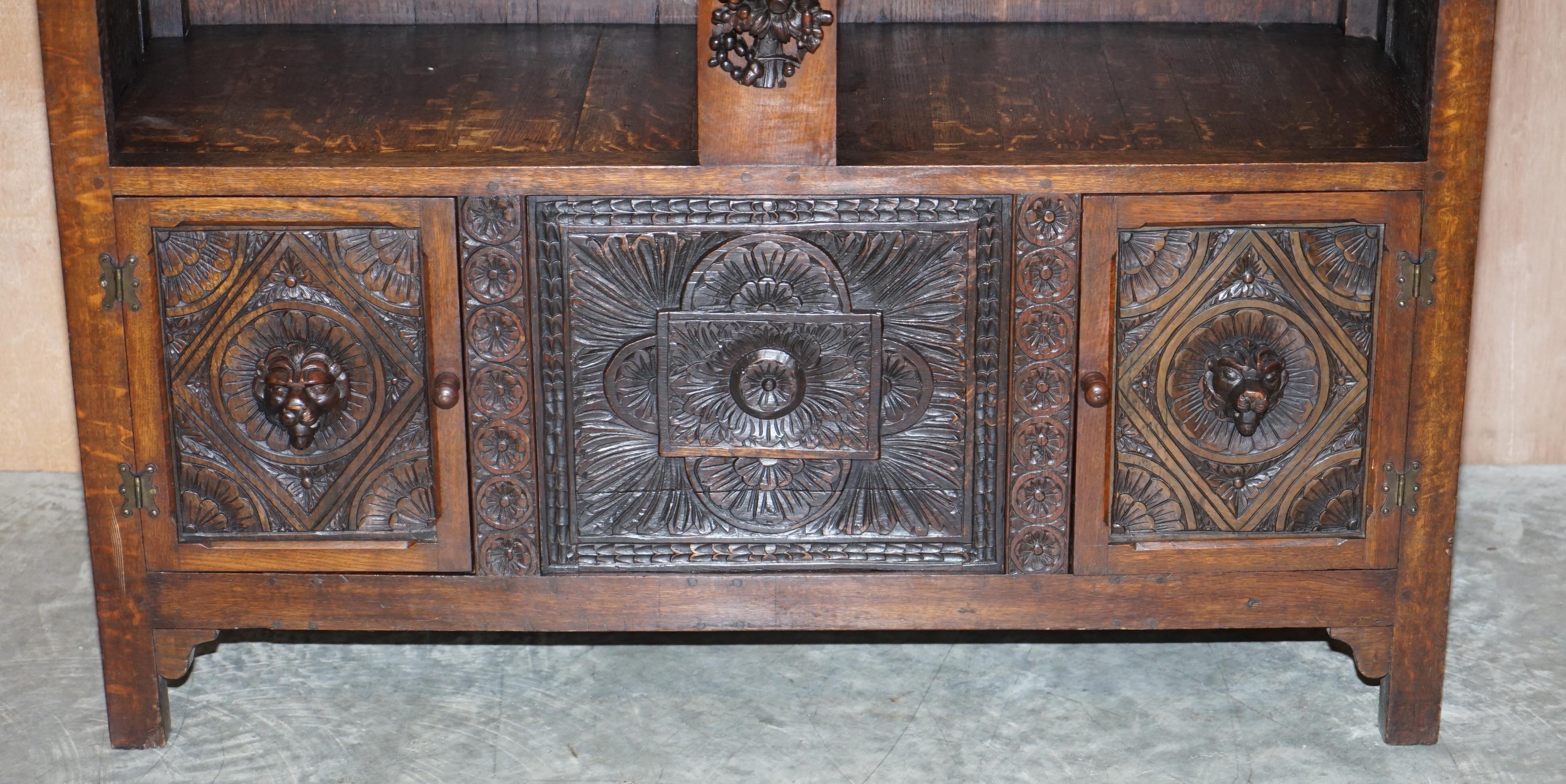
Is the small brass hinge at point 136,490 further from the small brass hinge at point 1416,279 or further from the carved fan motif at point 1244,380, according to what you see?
the small brass hinge at point 1416,279

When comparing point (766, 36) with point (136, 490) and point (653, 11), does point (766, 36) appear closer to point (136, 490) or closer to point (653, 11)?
point (653, 11)

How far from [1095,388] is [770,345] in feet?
1.59

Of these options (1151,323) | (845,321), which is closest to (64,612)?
(845,321)

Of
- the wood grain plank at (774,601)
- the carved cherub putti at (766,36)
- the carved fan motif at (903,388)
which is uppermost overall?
the carved cherub putti at (766,36)

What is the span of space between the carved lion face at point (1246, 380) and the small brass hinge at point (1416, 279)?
0.66 feet

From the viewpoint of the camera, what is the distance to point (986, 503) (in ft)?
9.03

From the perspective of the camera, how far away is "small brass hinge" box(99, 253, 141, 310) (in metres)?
2.62

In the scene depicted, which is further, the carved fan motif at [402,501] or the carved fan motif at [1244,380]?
the carved fan motif at [402,501]

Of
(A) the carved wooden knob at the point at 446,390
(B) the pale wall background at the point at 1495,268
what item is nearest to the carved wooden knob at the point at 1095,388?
(A) the carved wooden knob at the point at 446,390

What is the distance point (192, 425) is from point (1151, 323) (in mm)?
1448

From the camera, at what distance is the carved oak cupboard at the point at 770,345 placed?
2.59 m

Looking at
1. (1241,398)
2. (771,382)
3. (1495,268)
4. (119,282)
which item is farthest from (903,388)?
(1495,268)

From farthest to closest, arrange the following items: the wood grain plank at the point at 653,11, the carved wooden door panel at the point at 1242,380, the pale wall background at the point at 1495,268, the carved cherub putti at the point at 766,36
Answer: the pale wall background at the point at 1495,268
the wood grain plank at the point at 653,11
the carved wooden door panel at the point at 1242,380
the carved cherub putti at the point at 766,36

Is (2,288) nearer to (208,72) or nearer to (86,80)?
(208,72)
